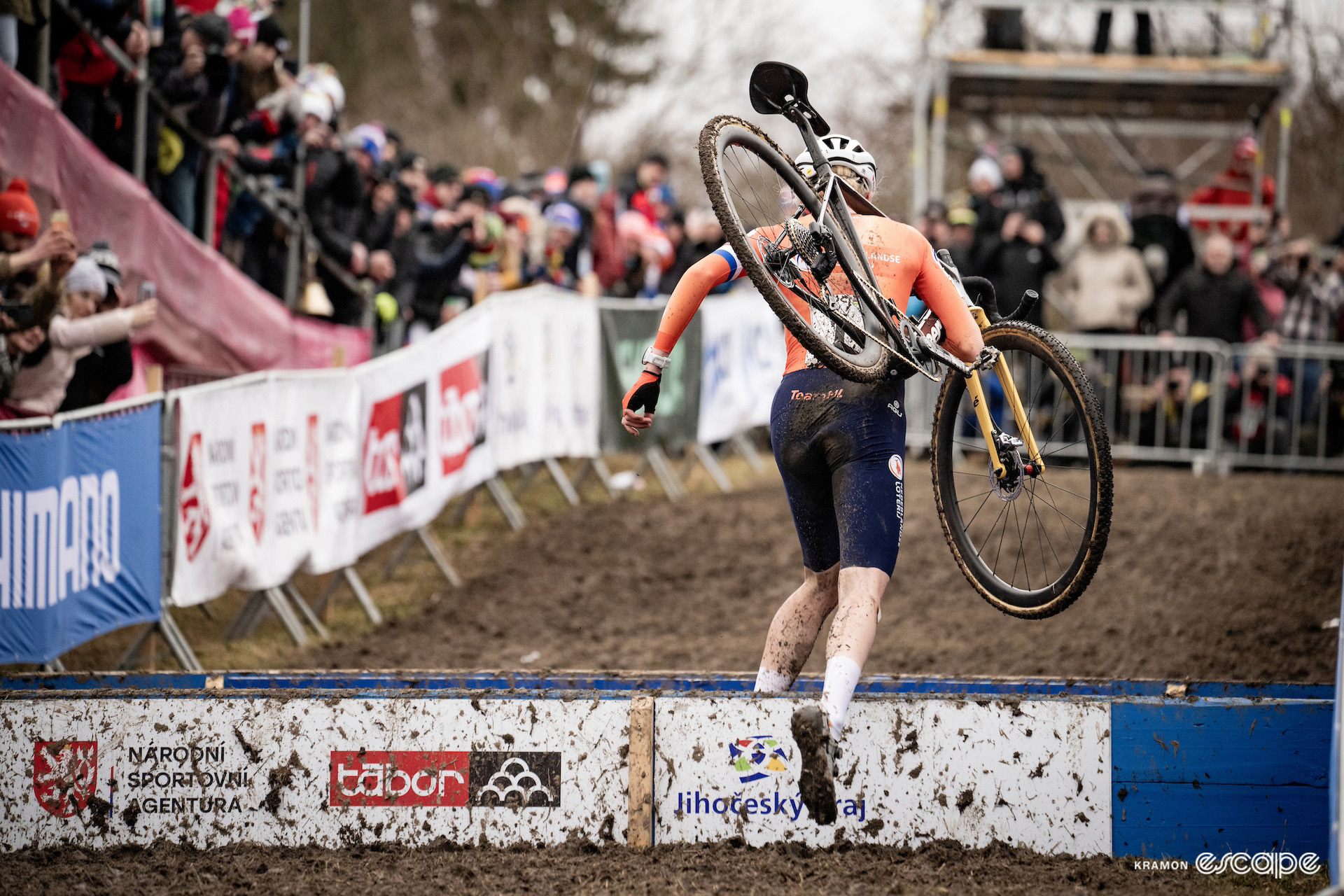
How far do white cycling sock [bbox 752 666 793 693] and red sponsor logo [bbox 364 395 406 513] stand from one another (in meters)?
4.37

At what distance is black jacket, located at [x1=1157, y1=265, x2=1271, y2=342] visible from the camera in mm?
13797

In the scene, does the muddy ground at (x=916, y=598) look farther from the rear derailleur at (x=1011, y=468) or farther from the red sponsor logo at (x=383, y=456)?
the rear derailleur at (x=1011, y=468)

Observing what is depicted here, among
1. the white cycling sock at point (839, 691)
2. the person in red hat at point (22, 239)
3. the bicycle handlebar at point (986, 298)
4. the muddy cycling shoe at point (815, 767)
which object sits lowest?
the muddy cycling shoe at point (815, 767)

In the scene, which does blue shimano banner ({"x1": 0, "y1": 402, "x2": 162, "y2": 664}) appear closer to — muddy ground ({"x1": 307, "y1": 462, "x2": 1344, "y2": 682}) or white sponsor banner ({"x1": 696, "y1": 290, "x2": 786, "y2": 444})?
muddy ground ({"x1": 307, "y1": 462, "x2": 1344, "y2": 682})

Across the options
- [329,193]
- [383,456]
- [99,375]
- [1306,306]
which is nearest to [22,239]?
[99,375]

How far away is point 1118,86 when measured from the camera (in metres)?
16.2

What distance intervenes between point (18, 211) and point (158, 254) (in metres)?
1.33

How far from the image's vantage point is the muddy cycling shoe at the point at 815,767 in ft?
14.3

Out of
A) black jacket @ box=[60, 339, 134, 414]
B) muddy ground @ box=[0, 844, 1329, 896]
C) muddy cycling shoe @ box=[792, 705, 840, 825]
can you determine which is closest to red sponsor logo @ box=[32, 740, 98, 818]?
muddy ground @ box=[0, 844, 1329, 896]

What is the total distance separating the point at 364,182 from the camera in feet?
36.7

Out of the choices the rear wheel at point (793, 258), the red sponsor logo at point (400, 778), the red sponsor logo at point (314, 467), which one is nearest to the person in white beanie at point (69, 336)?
the red sponsor logo at point (314, 467)

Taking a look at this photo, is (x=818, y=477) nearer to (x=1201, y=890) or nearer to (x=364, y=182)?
(x=1201, y=890)

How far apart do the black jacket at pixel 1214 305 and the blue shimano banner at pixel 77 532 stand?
10.1m

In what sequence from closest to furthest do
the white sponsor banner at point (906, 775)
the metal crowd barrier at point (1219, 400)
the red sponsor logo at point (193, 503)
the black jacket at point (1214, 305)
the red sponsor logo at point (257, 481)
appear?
1. the white sponsor banner at point (906, 775)
2. the red sponsor logo at point (193, 503)
3. the red sponsor logo at point (257, 481)
4. the metal crowd barrier at point (1219, 400)
5. the black jacket at point (1214, 305)
